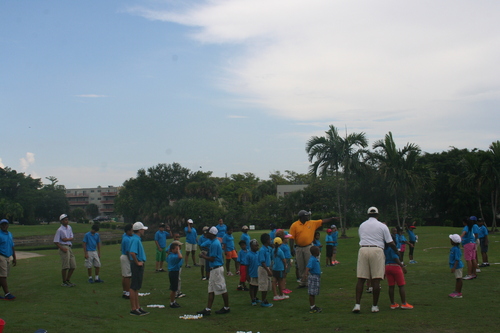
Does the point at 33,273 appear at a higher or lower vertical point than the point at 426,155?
lower

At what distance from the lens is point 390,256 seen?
371 inches

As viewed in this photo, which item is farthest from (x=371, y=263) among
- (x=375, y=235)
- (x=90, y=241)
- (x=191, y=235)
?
(x=191, y=235)

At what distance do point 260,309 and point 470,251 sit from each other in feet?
21.0

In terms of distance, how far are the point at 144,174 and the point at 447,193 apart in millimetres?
52716

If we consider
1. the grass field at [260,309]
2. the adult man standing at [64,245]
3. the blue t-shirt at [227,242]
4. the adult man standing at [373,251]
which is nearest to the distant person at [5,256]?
the grass field at [260,309]

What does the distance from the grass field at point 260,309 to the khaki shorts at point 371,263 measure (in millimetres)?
822

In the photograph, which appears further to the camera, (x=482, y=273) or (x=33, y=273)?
(x=33, y=273)

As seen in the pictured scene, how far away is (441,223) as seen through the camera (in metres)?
51.1

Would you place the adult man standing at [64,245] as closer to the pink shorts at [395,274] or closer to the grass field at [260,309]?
the grass field at [260,309]

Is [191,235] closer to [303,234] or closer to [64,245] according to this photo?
[64,245]

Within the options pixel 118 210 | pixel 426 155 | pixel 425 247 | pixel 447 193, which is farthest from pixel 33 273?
pixel 118 210

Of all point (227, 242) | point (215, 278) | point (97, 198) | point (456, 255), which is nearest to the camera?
point (215, 278)

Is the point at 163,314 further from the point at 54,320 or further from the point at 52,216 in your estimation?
the point at 52,216

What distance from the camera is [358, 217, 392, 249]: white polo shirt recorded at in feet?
29.3
